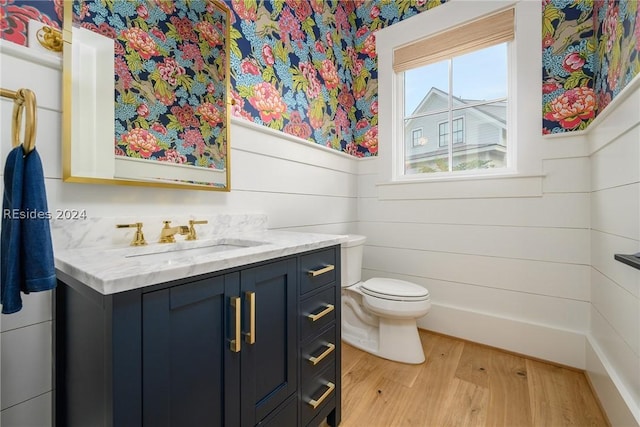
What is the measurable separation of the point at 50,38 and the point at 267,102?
3.29 feet

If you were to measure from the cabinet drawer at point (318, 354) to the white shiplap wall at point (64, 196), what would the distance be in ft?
2.61

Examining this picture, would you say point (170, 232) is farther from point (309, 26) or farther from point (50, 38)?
point (309, 26)

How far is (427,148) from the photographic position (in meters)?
2.34

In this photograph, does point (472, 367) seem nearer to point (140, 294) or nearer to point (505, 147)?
point (505, 147)

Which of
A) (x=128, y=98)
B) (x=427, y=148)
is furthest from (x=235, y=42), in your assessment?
(x=427, y=148)

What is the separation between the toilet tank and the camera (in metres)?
1.99

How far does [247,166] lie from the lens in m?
1.62

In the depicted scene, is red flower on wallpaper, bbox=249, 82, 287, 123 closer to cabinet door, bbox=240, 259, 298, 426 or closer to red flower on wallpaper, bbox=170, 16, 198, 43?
red flower on wallpaper, bbox=170, 16, 198, 43

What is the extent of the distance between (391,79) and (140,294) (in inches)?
94.6

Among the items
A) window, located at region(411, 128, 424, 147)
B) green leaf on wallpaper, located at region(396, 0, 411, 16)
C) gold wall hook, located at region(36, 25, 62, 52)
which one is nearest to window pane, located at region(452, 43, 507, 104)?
window, located at region(411, 128, 424, 147)

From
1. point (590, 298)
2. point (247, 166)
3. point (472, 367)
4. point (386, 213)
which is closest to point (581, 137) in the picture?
point (590, 298)

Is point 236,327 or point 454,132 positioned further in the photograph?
point 454,132

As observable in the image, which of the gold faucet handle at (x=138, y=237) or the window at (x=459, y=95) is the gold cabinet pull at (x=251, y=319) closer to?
the gold faucet handle at (x=138, y=237)

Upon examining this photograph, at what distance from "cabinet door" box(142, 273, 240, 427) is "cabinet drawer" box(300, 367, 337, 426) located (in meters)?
0.34
